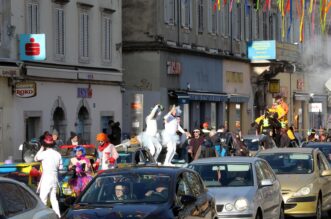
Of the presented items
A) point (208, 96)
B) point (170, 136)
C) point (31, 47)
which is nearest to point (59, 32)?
point (31, 47)

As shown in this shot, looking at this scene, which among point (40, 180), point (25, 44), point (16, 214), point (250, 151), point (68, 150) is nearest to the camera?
point (16, 214)

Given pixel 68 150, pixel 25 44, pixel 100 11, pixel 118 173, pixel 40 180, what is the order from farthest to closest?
pixel 100 11
pixel 25 44
pixel 68 150
pixel 40 180
pixel 118 173

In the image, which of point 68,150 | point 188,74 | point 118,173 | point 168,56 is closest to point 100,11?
point 168,56

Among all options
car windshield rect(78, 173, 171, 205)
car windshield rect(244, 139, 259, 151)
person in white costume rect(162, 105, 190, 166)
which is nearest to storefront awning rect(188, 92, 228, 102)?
car windshield rect(244, 139, 259, 151)

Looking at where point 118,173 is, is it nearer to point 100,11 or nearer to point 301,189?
point 301,189

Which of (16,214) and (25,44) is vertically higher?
(25,44)

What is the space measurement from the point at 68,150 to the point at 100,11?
14029 mm

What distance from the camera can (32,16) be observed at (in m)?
33.1

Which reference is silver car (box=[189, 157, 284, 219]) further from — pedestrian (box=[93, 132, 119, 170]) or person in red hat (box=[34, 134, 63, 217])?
pedestrian (box=[93, 132, 119, 170])

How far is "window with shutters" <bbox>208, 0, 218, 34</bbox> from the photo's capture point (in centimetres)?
5138

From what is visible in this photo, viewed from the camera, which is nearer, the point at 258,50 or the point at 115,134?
the point at 115,134

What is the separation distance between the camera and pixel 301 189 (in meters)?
20.8

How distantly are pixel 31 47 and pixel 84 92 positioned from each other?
5613 millimetres

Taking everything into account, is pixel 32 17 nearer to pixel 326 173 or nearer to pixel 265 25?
pixel 326 173
